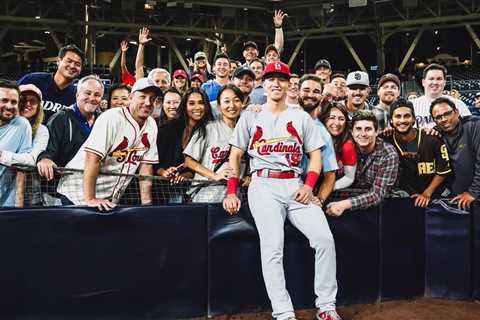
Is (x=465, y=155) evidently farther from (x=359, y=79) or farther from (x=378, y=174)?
(x=359, y=79)

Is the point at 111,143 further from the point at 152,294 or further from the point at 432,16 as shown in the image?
the point at 432,16

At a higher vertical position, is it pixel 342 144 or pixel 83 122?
pixel 83 122

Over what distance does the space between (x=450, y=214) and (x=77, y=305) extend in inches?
136

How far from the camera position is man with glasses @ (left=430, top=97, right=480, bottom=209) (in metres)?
4.97

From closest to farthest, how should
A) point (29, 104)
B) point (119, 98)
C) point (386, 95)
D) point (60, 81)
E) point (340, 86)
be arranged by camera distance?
point (29, 104)
point (60, 81)
point (119, 98)
point (386, 95)
point (340, 86)

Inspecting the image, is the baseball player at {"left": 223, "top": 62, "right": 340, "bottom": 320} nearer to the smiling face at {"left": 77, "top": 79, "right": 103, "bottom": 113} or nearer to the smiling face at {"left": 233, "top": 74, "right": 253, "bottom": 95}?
the smiling face at {"left": 233, "top": 74, "right": 253, "bottom": 95}

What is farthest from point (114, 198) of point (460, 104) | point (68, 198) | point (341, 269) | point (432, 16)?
point (432, 16)

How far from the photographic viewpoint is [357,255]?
4.65 meters

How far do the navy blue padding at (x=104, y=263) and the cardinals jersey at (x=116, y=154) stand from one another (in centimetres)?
30

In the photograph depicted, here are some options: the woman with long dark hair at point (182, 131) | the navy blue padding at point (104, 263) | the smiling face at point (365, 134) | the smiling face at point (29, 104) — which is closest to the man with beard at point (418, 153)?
the smiling face at point (365, 134)

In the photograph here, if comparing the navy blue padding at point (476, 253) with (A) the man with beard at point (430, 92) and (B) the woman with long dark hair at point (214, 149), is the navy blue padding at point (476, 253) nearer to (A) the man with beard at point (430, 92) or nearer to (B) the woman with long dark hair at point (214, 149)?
(A) the man with beard at point (430, 92)

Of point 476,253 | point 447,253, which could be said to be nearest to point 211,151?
point 447,253

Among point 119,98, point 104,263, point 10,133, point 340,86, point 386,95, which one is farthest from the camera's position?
point 340,86

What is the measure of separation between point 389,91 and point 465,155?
128 cm
